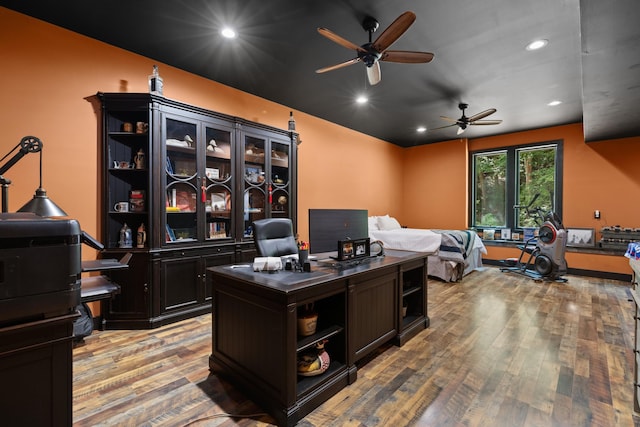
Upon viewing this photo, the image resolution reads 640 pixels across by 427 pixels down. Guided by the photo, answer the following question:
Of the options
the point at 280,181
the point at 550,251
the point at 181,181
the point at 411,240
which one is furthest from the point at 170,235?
the point at 550,251

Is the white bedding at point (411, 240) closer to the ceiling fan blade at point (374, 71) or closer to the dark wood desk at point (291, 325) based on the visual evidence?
the dark wood desk at point (291, 325)

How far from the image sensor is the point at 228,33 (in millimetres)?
2885

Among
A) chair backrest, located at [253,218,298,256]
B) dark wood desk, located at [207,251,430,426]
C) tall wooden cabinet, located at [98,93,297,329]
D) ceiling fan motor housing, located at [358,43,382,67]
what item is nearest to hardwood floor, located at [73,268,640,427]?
dark wood desk, located at [207,251,430,426]

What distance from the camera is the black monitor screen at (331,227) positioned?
2326 millimetres

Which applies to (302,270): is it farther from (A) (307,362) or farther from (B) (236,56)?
(B) (236,56)

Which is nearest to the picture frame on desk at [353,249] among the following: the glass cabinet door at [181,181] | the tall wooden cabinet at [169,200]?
the tall wooden cabinet at [169,200]

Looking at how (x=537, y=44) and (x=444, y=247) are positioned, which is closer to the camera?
(x=537, y=44)

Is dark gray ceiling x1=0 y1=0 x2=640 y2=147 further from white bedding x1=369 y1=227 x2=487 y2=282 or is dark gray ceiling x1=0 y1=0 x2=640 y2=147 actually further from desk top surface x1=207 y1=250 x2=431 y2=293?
white bedding x1=369 y1=227 x2=487 y2=282

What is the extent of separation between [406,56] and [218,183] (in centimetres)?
253

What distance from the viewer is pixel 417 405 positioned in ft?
6.33

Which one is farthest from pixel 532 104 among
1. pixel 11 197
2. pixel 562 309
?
pixel 11 197

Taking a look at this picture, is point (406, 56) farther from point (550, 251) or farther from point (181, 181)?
point (550, 251)

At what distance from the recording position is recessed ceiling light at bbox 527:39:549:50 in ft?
9.64

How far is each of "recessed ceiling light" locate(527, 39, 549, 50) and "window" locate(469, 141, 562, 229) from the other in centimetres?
387
